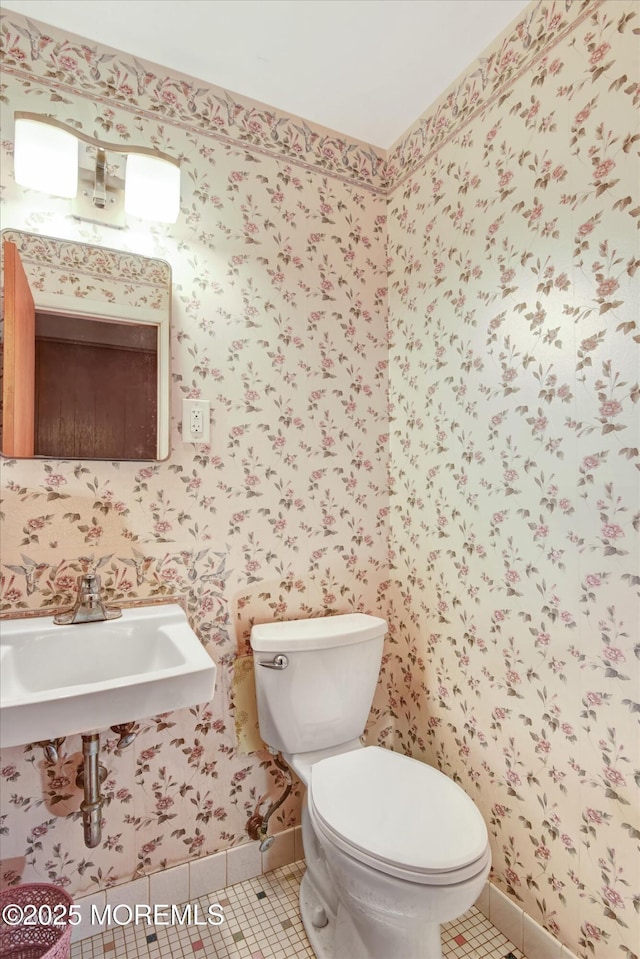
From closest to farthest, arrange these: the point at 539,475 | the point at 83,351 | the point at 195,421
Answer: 1. the point at 539,475
2. the point at 83,351
3. the point at 195,421

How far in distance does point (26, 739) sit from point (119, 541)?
1.84ft

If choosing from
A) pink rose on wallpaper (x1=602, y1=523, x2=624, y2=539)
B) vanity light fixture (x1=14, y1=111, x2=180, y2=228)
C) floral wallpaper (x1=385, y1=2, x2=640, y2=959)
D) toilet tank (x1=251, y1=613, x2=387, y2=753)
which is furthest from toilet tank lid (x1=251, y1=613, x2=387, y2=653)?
vanity light fixture (x1=14, y1=111, x2=180, y2=228)

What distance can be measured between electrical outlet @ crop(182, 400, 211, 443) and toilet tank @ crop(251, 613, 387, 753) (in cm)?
56

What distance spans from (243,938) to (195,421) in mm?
1335

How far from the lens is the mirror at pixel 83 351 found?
122 centimetres

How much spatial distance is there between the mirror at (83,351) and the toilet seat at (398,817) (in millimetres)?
943

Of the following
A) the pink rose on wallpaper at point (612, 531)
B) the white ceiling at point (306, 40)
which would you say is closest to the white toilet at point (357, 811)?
the pink rose on wallpaper at point (612, 531)

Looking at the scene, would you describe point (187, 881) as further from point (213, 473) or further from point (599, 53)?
point (599, 53)

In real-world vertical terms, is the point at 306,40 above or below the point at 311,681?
above

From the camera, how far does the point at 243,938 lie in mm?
1261

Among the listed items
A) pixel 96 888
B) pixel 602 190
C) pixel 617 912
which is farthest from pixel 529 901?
pixel 602 190

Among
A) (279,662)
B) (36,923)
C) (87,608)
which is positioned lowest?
(36,923)

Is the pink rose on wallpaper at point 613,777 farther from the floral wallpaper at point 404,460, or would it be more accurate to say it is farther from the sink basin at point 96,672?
the sink basin at point 96,672

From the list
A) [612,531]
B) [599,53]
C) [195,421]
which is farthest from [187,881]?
[599,53]
